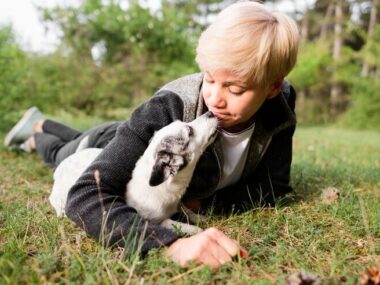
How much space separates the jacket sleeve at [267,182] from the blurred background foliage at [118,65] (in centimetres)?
674

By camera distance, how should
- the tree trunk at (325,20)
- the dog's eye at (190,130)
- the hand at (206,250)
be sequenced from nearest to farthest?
the hand at (206,250) < the dog's eye at (190,130) < the tree trunk at (325,20)

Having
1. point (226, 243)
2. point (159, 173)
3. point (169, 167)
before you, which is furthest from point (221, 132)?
point (226, 243)

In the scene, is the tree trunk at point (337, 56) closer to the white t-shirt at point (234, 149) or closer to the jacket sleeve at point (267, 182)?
the jacket sleeve at point (267, 182)

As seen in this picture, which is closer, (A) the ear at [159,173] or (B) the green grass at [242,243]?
(B) the green grass at [242,243]

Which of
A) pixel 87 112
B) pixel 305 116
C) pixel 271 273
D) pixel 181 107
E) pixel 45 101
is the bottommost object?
pixel 305 116

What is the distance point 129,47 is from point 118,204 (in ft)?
52.4

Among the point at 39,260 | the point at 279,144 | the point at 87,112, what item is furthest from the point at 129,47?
the point at 39,260

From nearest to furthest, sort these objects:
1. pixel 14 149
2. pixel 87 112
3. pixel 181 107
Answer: pixel 181 107
pixel 14 149
pixel 87 112

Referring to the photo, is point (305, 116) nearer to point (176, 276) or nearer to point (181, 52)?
point (181, 52)

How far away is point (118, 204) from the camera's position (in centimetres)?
291

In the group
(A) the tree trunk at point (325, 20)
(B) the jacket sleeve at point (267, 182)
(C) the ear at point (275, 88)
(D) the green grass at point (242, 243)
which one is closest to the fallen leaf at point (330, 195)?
(D) the green grass at point (242, 243)

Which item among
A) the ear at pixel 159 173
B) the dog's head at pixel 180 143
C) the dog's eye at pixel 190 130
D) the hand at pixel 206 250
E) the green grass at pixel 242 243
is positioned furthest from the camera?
the dog's eye at pixel 190 130

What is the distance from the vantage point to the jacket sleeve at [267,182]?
12.7 ft

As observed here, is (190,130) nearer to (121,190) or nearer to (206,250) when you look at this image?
(121,190)
